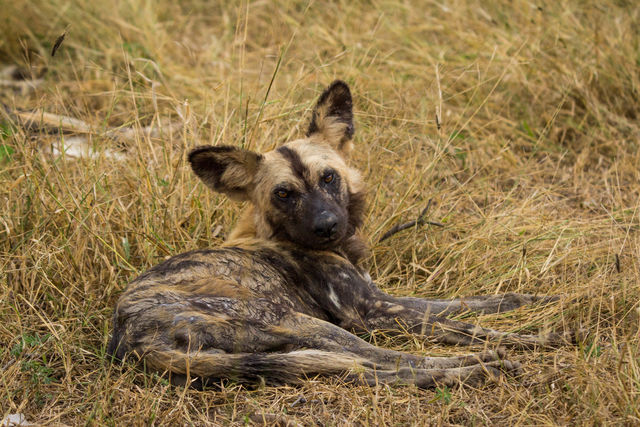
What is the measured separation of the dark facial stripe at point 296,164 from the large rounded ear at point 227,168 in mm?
134

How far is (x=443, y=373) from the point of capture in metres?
2.80

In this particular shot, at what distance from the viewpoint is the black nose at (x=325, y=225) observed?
3402 millimetres

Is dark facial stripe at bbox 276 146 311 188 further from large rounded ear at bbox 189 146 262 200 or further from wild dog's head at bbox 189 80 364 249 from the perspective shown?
large rounded ear at bbox 189 146 262 200

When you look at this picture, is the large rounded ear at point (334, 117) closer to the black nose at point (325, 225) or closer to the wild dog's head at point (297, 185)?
the wild dog's head at point (297, 185)

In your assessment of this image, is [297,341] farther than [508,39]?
No

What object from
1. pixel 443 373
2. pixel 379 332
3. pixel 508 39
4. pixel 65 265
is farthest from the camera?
pixel 508 39

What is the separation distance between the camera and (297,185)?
140 inches

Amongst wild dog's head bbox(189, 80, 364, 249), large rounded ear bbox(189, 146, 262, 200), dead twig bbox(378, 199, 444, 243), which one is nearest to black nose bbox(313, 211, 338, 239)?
wild dog's head bbox(189, 80, 364, 249)

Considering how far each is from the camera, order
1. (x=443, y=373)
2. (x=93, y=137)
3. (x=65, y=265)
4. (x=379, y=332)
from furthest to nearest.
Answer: (x=93, y=137) < (x=65, y=265) < (x=379, y=332) < (x=443, y=373)

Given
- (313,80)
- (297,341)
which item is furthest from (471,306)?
(313,80)

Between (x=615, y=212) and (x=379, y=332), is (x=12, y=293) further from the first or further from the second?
(x=615, y=212)

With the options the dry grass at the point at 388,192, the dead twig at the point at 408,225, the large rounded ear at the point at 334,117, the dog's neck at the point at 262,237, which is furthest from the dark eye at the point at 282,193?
the dead twig at the point at 408,225

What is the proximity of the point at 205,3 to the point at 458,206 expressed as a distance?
13.4 feet

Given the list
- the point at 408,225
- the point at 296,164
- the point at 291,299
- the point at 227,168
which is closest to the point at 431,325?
the point at 291,299
